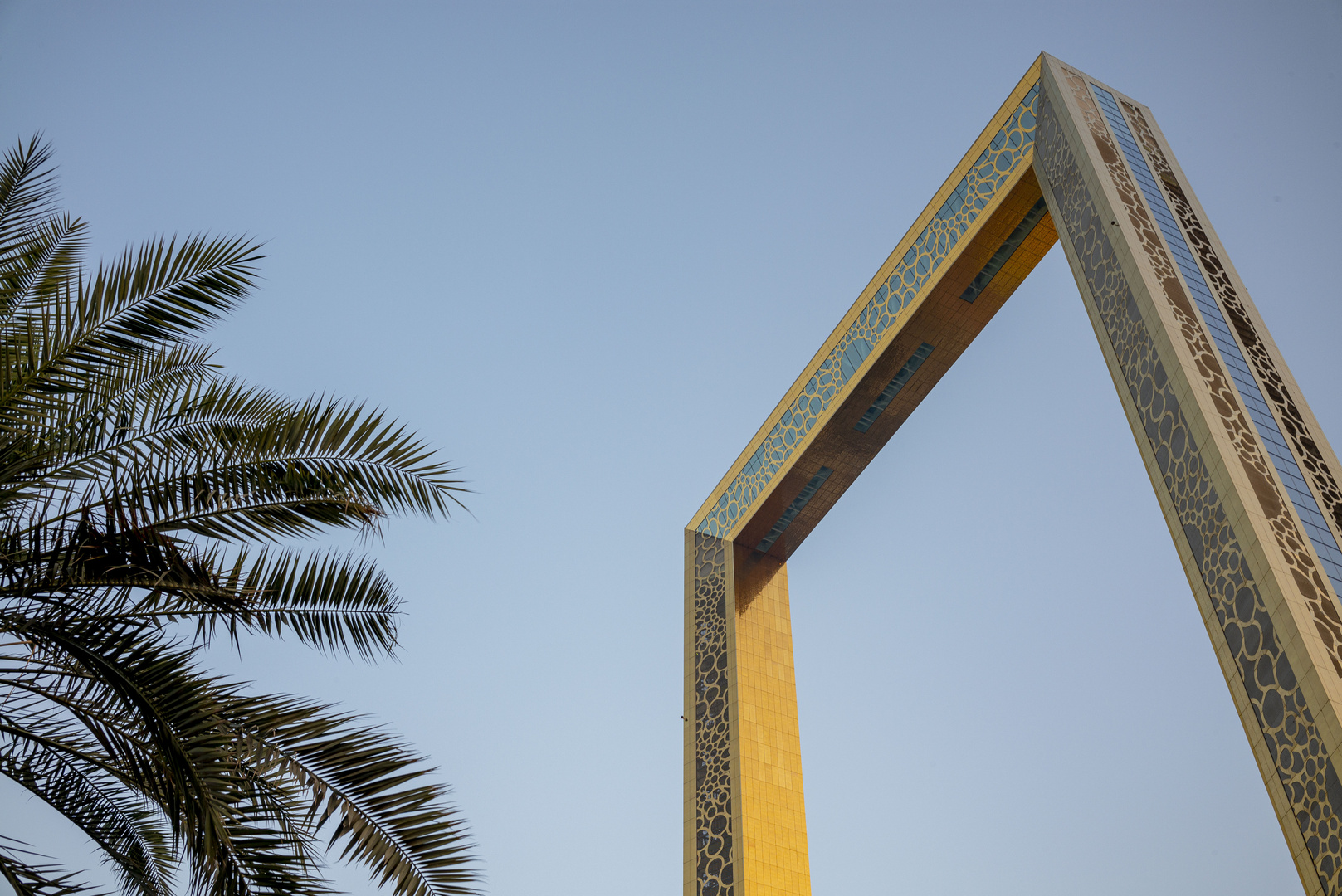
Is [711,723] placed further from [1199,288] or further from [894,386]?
[1199,288]

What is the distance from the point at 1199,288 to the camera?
8188 millimetres

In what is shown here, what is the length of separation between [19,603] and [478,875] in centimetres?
190

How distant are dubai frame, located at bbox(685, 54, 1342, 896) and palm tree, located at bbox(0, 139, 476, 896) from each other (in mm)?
4428

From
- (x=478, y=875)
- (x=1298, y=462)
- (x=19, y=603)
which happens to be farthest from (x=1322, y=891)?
(x=19, y=603)

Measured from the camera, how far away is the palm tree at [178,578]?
3.94 m

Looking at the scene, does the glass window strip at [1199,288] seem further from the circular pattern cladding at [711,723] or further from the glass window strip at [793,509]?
the circular pattern cladding at [711,723]

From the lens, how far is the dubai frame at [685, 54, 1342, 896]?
622 cm

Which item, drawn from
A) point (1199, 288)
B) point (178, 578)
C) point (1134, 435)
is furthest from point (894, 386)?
point (178, 578)

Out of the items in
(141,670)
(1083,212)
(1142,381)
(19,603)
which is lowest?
(141,670)

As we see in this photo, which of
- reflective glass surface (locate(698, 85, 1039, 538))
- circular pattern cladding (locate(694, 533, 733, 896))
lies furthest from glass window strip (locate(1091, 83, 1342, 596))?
circular pattern cladding (locate(694, 533, 733, 896))

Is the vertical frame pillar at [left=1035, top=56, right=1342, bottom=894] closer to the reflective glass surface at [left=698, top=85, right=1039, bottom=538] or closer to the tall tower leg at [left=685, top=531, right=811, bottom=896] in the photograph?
the reflective glass surface at [left=698, top=85, right=1039, bottom=538]

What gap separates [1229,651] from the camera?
652 cm

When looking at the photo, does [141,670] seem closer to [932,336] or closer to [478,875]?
[478,875]

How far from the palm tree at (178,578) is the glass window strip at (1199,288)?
16.6 ft
